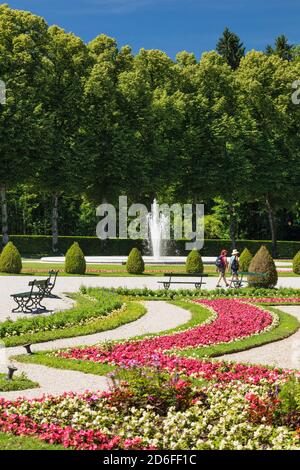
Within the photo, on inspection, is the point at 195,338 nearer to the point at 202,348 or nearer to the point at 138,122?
the point at 202,348

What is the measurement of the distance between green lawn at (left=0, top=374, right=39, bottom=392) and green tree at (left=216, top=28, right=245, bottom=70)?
2526 inches

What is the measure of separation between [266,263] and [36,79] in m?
27.6

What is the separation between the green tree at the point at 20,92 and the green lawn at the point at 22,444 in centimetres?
3743

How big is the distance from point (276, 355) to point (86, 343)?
4.16 metres

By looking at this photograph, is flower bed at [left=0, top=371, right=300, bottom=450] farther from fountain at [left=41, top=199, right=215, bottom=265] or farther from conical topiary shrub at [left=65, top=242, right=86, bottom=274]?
fountain at [left=41, top=199, right=215, bottom=265]

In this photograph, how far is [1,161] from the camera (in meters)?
44.1

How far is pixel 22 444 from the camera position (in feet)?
24.2

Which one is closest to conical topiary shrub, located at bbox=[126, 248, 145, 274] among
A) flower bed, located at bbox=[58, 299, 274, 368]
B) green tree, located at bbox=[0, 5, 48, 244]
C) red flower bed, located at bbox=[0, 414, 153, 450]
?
flower bed, located at bbox=[58, 299, 274, 368]

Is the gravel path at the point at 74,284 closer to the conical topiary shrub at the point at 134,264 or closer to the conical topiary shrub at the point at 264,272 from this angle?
the conical topiary shrub at the point at 134,264
